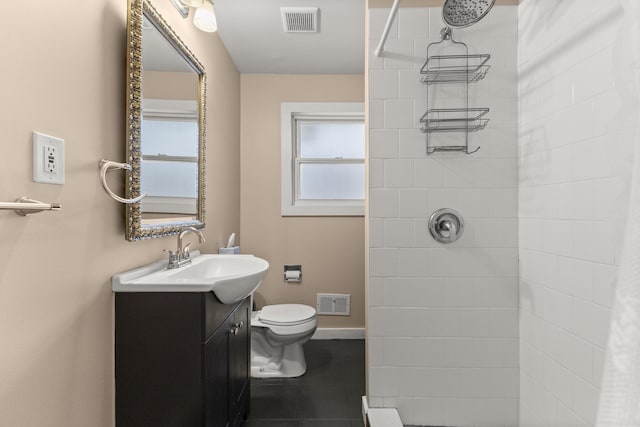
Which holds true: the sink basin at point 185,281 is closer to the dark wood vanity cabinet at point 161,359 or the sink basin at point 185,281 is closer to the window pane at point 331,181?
the dark wood vanity cabinet at point 161,359

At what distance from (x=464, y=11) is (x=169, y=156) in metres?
1.41

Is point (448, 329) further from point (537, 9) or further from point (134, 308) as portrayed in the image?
point (537, 9)

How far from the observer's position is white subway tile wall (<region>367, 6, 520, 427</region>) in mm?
1646

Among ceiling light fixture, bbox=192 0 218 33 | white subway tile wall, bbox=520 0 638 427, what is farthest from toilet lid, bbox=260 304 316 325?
ceiling light fixture, bbox=192 0 218 33

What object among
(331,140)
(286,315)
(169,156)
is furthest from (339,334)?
(169,156)

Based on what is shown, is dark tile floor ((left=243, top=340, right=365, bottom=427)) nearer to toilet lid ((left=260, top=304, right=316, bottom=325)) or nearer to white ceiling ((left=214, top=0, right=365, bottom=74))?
toilet lid ((left=260, top=304, right=316, bottom=325))

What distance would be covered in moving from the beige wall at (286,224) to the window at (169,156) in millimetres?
1121

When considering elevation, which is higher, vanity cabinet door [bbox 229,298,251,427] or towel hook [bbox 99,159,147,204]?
towel hook [bbox 99,159,147,204]

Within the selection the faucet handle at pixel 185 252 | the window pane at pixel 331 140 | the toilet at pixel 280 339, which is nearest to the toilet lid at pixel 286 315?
the toilet at pixel 280 339

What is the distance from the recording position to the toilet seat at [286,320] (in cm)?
217

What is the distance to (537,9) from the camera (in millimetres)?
1504

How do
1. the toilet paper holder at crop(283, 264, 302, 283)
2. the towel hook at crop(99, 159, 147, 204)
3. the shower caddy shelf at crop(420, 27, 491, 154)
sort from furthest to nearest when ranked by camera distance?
1. the toilet paper holder at crop(283, 264, 302, 283)
2. the shower caddy shelf at crop(420, 27, 491, 154)
3. the towel hook at crop(99, 159, 147, 204)

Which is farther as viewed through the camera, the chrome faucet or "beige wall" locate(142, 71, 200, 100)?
the chrome faucet

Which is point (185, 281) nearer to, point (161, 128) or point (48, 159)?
point (48, 159)
